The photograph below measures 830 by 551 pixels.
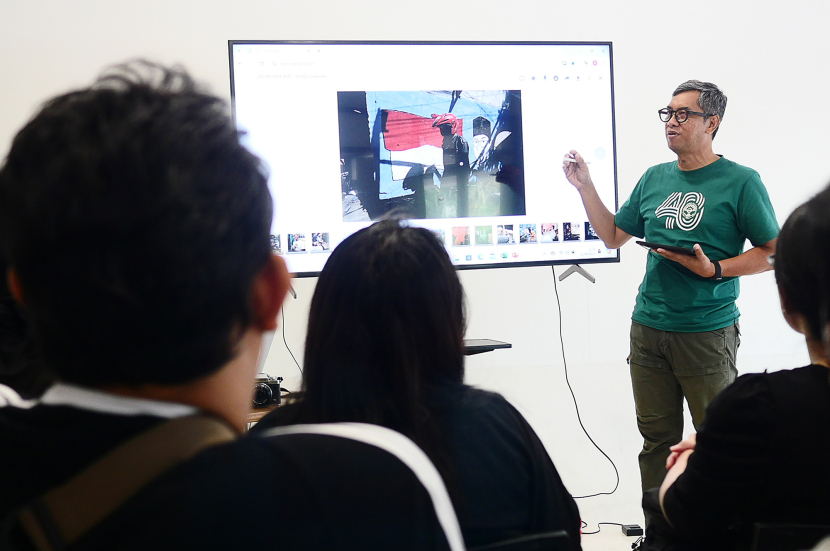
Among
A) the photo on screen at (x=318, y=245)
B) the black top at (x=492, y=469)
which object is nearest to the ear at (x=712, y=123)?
the photo on screen at (x=318, y=245)

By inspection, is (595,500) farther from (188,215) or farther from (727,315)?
(188,215)

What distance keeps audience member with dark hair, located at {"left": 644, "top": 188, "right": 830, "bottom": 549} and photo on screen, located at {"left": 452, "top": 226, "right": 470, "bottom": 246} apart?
1906mm

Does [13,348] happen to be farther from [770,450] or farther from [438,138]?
[438,138]

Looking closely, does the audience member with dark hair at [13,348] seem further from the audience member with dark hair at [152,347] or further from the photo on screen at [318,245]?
the photo on screen at [318,245]

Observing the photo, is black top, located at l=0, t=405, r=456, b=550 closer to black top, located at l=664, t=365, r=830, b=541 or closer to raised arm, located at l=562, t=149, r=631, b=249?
black top, located at l=664, t=365, r=830, b=541

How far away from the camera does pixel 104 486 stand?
39 cm

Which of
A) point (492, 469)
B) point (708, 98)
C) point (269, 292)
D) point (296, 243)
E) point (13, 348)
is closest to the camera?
point (269, 292)

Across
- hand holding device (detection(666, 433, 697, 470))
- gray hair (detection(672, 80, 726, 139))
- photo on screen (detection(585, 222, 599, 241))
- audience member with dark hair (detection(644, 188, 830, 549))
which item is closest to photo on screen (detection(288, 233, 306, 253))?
photo on screen (detection(585, 222, 599, 241))

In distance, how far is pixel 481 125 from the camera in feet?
9.52

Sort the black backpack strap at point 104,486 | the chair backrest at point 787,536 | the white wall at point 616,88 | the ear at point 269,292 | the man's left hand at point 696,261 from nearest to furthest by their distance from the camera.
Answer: the black backpack strap at point 104,486 < the ear at point 269,292 < the chair backrest at point 787,536 < the man's left hand at point 696,261 < the white wall at point 616,88

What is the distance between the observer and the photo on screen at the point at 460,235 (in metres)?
2.89

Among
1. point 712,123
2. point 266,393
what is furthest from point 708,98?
point 266,393

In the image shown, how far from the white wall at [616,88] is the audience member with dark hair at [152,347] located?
293 cm

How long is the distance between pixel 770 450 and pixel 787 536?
13cm
